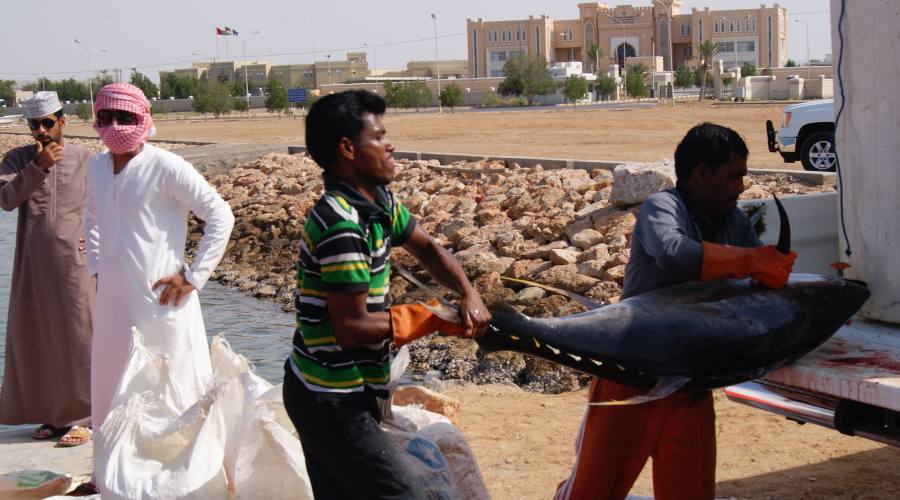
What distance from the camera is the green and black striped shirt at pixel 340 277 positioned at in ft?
8.68

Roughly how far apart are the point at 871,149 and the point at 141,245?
2692 millimetres

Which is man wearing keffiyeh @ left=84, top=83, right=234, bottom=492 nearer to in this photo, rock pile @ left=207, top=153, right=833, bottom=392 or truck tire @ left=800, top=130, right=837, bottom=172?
rock pile @ left=207, top=153, right=833, bottom=392

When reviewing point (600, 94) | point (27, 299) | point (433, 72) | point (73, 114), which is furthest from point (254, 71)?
point (27, 299)

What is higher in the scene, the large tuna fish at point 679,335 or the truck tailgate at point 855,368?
the large tuna fish at point 679,335

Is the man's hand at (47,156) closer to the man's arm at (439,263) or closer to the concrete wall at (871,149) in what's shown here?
the man's arm at (439,263)

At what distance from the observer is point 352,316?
2.65 m

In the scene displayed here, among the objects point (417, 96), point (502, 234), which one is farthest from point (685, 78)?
point (502, 234)

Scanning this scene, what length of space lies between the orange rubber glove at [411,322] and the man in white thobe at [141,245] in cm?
178

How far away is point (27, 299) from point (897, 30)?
4.18 m

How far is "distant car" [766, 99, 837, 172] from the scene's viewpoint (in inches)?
557

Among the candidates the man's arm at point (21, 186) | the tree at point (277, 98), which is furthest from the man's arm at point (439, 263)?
the tree at point (277, 98)

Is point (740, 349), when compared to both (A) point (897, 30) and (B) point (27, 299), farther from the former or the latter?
(B) point (27, 299)

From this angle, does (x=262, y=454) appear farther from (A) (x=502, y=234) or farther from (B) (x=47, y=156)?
(A) (x=502, y=234)

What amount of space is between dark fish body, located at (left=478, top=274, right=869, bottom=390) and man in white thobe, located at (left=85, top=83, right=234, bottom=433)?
183cm
